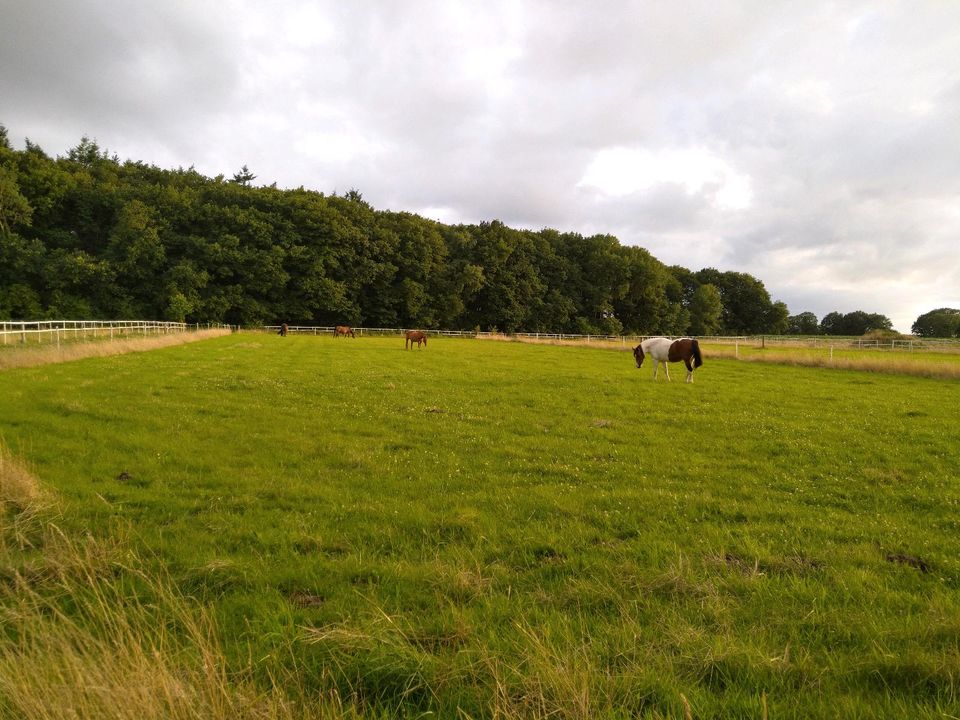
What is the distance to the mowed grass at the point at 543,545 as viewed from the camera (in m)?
3.13

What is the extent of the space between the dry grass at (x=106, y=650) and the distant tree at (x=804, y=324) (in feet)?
568

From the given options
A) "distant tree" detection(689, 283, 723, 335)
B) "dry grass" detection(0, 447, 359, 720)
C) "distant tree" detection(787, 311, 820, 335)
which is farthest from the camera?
"distant tree" detection(787, 311, 820, 335)

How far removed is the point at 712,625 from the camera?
3734mm

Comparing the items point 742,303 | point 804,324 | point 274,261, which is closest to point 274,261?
point 274,261

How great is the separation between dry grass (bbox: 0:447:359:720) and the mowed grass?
234 mm

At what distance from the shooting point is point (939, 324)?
369 feet

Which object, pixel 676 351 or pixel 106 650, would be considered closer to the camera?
pixel 106 650

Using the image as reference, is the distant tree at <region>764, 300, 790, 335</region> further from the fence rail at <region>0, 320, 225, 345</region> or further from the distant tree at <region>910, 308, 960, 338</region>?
the fence rail at <region>0, 320, 225, 345</region>

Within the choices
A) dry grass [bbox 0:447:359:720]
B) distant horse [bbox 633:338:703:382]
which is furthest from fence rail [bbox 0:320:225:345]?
distant horse [bbox 633:338:703:382]

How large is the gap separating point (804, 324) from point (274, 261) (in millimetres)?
152617

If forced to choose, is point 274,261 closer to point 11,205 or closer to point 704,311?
point 11,205

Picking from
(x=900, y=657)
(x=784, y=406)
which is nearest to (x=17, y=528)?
(x=900, y=657)

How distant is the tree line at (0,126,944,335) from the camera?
60.3 meters

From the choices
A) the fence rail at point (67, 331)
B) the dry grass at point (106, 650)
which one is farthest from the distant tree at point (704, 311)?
Answer: the dry grass at point (106, 650)
